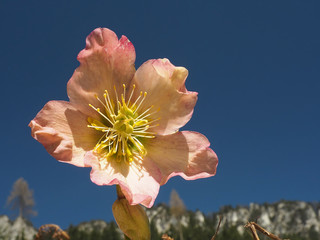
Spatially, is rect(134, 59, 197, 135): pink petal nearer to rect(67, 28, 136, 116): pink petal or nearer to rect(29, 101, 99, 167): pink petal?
rect(67, 28, 136, 116): pink petal

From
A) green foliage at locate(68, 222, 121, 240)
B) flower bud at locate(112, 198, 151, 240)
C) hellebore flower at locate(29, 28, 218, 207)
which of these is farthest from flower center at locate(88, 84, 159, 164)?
green foliage at locate(68, 222, 121, 240)

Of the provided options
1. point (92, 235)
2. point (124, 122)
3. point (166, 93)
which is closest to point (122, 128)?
point (124, 122)

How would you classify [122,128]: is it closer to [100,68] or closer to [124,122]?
A: [124,122]

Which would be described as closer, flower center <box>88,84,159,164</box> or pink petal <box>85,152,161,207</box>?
pink petal <box>85,152,161,207</box>

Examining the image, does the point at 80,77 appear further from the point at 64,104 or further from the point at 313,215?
the point at 313,215

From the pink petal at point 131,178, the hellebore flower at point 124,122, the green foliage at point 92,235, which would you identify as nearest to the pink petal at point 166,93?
the hellebore flower at point 124,122

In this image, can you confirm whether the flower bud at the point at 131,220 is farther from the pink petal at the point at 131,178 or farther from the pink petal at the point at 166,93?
the pink petal at the point at 166,93
